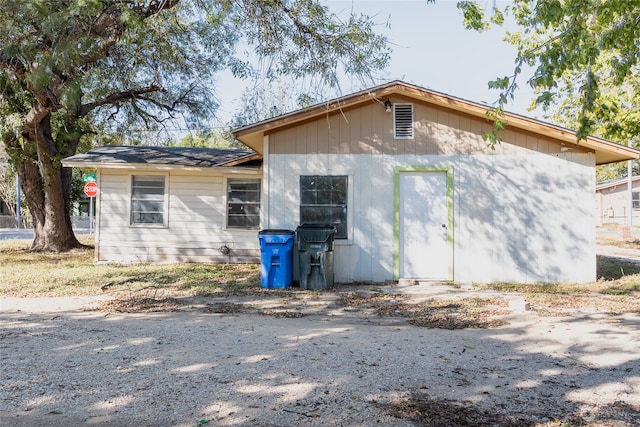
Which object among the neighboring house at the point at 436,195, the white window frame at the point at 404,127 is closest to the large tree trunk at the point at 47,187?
the neighboring house at the point at 436,195

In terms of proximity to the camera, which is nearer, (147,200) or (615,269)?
(615,269)

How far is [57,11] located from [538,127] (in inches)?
341

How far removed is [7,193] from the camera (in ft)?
113

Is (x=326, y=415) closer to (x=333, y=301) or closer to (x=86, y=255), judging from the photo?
(x=333, y=301)

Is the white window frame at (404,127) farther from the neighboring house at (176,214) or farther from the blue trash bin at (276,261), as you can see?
the neighboring house at (176,214)

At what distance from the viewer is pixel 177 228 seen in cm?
1312

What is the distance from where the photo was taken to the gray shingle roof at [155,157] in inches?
497

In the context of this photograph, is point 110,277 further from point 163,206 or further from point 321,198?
point 321,198

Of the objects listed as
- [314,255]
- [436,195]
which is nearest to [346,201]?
[314,255]

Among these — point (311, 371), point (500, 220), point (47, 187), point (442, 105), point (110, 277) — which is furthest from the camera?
point (47, 187)

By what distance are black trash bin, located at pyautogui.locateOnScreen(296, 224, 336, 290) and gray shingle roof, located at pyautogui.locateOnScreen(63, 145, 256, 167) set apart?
4236 mm

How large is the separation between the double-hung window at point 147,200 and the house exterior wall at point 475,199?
4564mm

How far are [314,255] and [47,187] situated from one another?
10.3m

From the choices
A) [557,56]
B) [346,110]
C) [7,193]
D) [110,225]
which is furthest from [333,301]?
[7,193]
